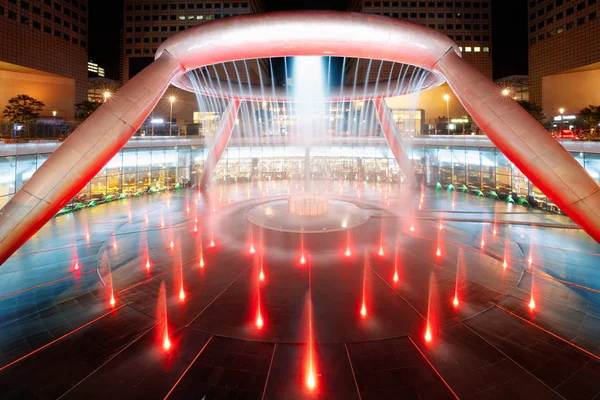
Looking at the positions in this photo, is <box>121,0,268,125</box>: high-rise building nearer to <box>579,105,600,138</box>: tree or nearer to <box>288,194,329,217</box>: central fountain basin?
<box>579,105,600,138</box>: tree

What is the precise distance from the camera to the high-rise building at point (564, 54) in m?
47.9

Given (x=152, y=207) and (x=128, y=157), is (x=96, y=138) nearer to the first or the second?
(x=152, y=207)

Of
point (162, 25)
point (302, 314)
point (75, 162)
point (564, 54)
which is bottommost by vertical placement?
point (302, 314)

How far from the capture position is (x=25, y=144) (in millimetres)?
17031

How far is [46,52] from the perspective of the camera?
161 feet

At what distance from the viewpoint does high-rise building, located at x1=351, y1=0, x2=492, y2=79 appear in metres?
69.8

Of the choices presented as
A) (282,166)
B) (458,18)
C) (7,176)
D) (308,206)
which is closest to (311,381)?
(308,206)

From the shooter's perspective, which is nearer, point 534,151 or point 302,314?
point 302,314

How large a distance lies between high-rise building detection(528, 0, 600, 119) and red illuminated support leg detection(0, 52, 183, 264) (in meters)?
63.0

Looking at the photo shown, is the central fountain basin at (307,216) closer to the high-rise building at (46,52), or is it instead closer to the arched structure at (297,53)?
the arched structure at (297,53)

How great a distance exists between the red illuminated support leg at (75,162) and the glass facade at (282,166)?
32.5 ft

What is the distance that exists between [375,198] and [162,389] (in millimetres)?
21452

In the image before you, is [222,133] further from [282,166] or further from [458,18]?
[458,18]

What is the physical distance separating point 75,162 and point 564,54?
6935 centimetres
